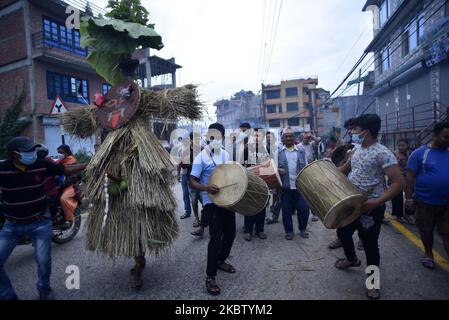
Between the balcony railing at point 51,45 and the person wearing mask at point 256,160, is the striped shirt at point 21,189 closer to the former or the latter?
the person wearing mask at point 256,160

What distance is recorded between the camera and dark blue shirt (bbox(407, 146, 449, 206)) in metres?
3.30

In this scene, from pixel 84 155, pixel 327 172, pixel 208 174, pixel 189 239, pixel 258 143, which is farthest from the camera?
pixel 84 155

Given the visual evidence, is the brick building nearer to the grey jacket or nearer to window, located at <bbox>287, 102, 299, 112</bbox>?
the grey jacket

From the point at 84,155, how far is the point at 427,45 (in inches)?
598

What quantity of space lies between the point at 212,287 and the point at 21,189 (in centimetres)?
222

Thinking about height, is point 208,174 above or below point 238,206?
above

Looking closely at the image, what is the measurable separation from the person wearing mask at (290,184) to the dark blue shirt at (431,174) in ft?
A: 5.65

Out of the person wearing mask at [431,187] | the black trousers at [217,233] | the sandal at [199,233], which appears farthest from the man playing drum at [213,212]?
the person wearing mask at [431,187]

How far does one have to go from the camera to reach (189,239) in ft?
15.8

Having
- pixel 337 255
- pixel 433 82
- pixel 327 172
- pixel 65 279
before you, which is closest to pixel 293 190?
pixel 337 255

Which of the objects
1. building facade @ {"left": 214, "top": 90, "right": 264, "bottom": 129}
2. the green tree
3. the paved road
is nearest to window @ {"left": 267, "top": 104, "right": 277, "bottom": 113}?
building facade @ {"left": 214, "top": 90, "right": 264, "bottom": 129}

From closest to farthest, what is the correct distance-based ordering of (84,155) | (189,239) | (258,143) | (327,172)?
(327,172)
(189,239)
(258,143)
(84,155)

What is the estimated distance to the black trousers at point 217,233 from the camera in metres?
3.06

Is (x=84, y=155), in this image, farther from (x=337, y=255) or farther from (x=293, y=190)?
(x=337, y=255)
